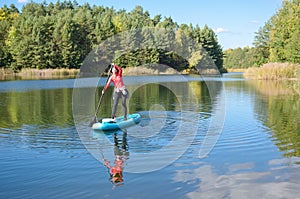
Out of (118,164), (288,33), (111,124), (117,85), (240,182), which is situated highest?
(288,33)

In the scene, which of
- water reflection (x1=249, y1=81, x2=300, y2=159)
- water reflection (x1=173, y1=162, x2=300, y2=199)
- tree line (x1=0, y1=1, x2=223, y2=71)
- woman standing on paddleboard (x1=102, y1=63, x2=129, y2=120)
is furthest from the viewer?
tree line (x1=0, y1=1, x2=223, y2=71)

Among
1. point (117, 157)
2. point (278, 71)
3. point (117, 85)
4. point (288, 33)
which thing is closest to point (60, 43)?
point (288, 33)

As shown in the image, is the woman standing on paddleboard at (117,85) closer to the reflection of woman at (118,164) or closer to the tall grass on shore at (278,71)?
the reflection of woman at (118,164)

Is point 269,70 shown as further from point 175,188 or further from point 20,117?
point 175,188

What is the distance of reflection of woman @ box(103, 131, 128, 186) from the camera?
707cm

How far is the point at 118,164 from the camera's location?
8055mm

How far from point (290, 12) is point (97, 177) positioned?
163 ft

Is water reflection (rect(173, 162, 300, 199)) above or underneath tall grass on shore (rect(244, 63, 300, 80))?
underneath

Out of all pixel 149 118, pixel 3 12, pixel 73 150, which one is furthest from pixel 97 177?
pixel 3 12

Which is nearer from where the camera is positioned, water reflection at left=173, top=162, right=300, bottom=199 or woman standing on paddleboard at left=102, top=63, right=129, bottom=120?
water reflection at left=173, top=162, right=300, bottom=199

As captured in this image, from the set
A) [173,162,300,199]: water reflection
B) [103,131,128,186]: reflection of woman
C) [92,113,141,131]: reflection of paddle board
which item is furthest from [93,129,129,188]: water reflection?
[173,162,300,199]: water reflection

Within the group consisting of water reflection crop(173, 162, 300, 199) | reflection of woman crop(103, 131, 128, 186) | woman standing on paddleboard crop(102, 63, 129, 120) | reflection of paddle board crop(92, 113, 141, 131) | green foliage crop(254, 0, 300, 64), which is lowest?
water reflection crop(173, 162, 300, 199)

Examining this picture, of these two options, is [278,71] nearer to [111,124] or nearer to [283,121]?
[283,121]

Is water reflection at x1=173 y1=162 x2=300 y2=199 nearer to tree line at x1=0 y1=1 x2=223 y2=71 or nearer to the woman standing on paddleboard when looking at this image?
the woman standing on paddleboard
